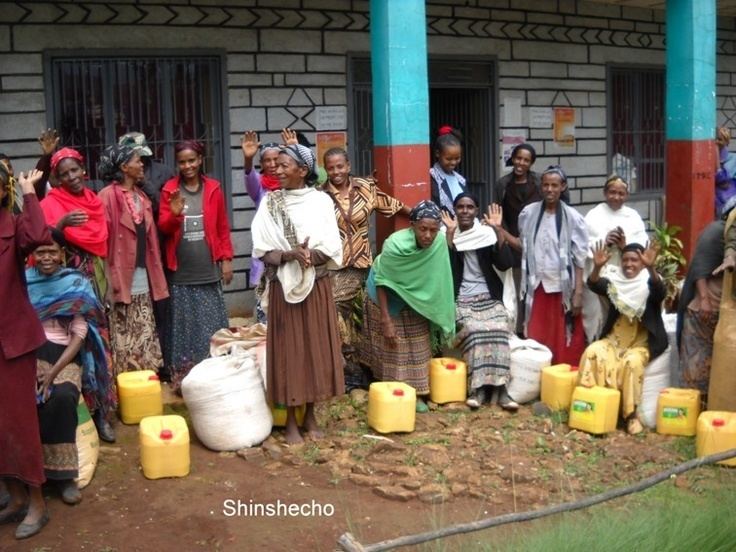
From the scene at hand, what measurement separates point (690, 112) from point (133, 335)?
5489mm

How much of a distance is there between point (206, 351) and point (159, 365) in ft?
1.03

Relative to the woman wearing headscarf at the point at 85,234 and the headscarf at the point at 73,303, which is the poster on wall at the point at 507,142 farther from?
the headscarf at the point at 73,303

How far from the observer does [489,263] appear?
6.35 m

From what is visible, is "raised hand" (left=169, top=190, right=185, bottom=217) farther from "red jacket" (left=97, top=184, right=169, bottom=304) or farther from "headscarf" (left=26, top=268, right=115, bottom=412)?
"headscarf" (left=26, top=268, right=115, bottom=412)

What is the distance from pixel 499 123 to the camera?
Answer: 9633 millimetres

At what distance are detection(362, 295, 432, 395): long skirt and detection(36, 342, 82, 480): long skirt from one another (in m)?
2.06

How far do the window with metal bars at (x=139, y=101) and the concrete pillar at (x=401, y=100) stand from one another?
5.67ft

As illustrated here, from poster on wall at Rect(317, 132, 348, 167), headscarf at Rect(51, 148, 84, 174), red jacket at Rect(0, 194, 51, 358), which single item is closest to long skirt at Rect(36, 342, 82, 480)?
red jacket at Rect(0, 194, 51, 358)

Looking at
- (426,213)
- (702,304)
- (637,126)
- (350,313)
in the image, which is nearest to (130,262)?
(350,313)

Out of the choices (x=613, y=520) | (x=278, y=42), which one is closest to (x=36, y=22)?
(x=278, y=42)

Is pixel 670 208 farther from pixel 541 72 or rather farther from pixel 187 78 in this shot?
pixel 187 78

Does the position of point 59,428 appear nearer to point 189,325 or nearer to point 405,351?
point 189,325

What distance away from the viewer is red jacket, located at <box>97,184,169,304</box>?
225 inches

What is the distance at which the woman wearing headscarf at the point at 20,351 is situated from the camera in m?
4.09
